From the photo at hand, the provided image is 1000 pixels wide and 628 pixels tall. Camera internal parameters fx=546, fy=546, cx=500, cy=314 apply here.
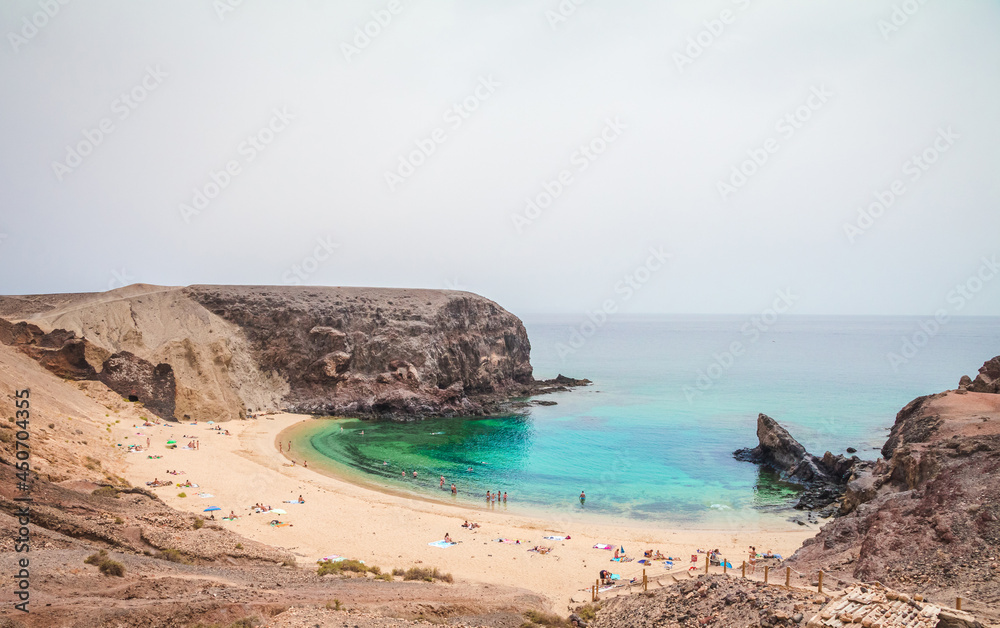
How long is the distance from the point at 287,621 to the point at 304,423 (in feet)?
140

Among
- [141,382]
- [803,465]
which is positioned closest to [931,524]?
[803,465]

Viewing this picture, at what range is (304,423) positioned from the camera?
52031mm

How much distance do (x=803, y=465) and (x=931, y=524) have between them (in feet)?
69.4

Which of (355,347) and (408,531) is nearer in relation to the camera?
(408,531)

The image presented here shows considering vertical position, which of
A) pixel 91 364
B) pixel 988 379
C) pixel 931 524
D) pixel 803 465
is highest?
pixel 988 379

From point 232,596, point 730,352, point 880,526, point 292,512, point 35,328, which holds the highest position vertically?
point 730,352

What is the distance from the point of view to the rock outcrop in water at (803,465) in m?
33.6

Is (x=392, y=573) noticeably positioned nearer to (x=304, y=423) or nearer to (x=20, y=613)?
(x=20, y=613)

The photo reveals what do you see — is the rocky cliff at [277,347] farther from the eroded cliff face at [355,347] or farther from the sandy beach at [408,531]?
the sandy beach at [408,531]

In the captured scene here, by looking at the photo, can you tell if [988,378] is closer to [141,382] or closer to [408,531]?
[408,531]

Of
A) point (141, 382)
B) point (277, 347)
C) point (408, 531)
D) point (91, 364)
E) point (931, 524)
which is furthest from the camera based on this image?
point (277, 347)

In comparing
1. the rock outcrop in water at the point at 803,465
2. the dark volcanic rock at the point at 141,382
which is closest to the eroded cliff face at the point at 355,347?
the dark volcanic rock at the point at 141,382

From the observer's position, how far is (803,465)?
37.0 m

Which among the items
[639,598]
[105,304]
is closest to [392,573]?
[639,598]
